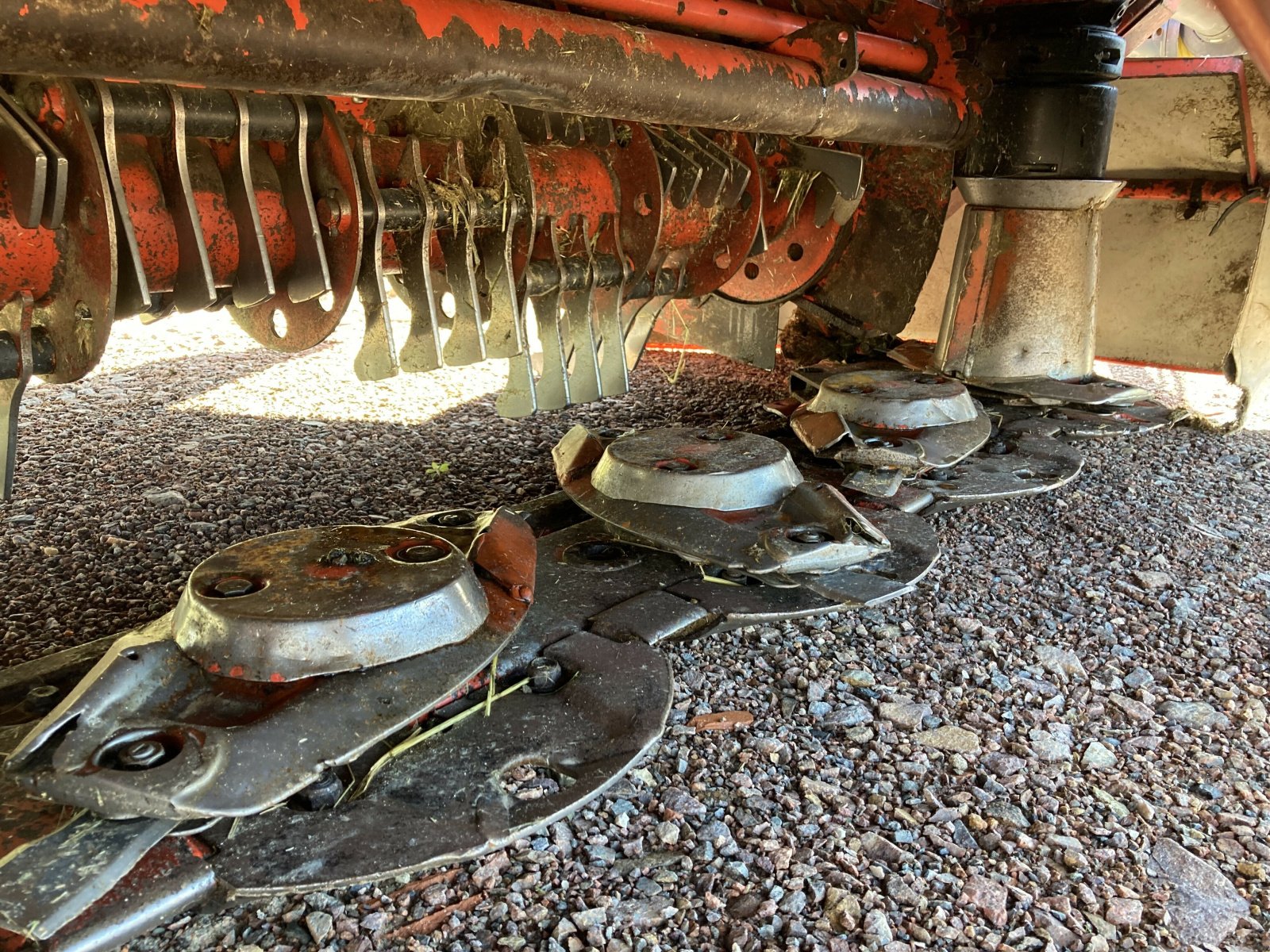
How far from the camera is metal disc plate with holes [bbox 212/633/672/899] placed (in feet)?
3.37

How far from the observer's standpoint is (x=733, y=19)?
205cm

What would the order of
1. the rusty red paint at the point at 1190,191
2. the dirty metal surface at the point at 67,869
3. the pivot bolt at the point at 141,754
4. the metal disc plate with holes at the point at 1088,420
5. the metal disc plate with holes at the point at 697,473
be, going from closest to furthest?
the dirty metal surface at the point at 67,869, the pivot bolt at the point at 141,754, the metal disc plate with holes at the point at 697,473, the metal disc plate with holes at the point at 1088,420, the rusty red paint at the point at 1190,191

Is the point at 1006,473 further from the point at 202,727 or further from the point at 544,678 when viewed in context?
A: the point at 202,727

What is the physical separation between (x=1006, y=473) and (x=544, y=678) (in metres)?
1.37

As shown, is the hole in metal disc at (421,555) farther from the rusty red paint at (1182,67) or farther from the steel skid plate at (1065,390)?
the rusty red paint at (1182,67)

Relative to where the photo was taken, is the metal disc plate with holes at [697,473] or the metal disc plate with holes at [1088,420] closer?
the metal disc plate with holes at [697,473]

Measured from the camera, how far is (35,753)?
1.02m

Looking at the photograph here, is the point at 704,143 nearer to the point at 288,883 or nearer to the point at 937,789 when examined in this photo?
the point at 937,789

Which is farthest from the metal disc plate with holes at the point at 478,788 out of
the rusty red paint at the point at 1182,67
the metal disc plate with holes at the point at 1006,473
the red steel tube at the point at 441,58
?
the rusty red paint at the point at 1182,67

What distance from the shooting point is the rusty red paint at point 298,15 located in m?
1.30

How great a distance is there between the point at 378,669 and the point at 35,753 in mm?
358

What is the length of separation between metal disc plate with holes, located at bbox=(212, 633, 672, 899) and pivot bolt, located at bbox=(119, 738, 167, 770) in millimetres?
116

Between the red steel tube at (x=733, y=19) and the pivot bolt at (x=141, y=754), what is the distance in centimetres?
138

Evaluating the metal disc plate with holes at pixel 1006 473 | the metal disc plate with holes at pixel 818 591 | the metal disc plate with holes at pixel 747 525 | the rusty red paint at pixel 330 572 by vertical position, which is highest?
the rusty red paint at pixel 330 572
